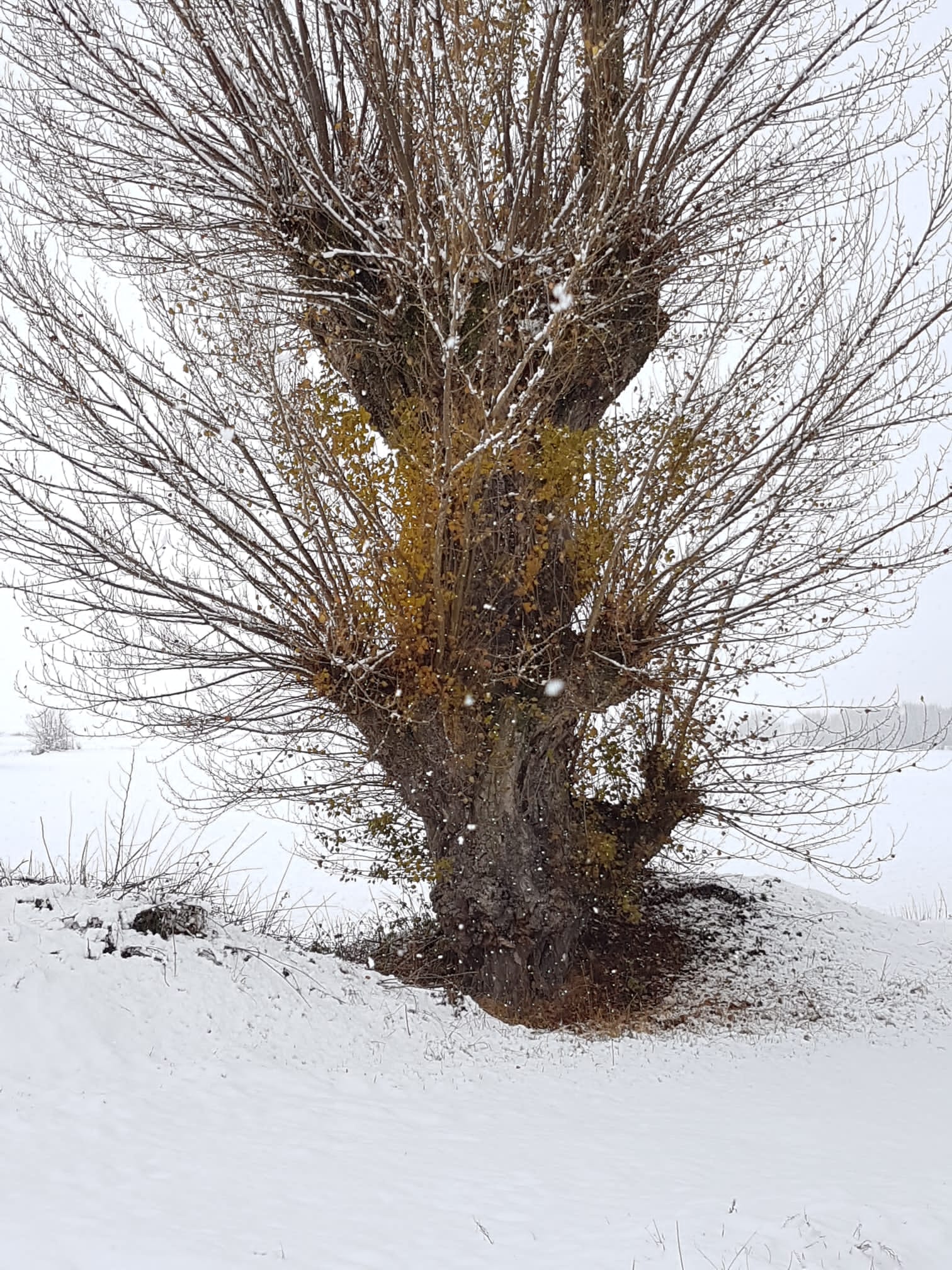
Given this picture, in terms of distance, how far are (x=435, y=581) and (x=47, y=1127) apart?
13.3 ft

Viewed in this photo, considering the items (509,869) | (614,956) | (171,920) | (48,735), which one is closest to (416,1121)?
(171,920)

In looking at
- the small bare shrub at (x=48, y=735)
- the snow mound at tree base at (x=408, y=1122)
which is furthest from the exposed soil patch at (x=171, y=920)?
the small bare shrub at (x=48, y=735)

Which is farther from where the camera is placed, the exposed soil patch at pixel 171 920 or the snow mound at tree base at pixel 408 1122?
the exposed soil patch at pixel 171 920

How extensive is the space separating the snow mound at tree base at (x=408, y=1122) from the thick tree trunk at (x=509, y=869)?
70cm

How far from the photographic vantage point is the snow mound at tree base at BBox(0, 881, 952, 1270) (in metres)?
3.26

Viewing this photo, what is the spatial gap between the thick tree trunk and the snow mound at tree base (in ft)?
2.28

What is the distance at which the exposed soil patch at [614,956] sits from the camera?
7285mm

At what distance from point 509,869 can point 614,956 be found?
1.48 m

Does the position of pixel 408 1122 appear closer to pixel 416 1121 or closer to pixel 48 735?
pixel 416 1121

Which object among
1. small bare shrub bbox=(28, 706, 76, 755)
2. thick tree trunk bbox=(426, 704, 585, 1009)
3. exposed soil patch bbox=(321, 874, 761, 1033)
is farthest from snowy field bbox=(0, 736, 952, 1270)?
small bare shrub bbox=(28, 706, 76, 755)

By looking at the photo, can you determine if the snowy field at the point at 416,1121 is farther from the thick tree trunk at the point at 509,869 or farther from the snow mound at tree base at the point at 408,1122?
the thick tree trunk at the point at 509,869

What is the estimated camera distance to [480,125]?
265 inches

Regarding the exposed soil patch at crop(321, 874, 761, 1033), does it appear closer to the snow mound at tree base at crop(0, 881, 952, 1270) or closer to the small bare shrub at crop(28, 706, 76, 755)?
the snow mound at tree base at crop(0, 881, 952, 1270)

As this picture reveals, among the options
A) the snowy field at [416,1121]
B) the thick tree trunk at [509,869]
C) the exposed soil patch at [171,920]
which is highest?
the thick tree trunk at [509,869]
